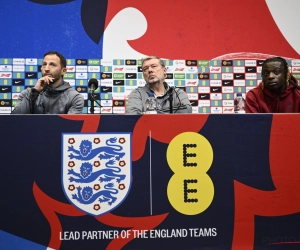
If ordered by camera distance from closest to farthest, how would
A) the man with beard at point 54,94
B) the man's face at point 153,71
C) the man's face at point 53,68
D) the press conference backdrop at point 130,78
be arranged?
1. the man with beard at point 54,94
2. the man's face at point 53,68
3. the man's face at point 153,71
4. the press conference backdrop at point 130,78

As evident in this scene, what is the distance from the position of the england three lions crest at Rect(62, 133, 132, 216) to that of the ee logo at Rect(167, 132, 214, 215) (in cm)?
20

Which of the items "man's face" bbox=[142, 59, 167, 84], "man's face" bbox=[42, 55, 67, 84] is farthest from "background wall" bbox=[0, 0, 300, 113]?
"man's face" bbox=[42, 55, 67, 84]

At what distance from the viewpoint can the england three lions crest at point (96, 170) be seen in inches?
75.2

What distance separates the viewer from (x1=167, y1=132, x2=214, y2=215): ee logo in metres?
1.93

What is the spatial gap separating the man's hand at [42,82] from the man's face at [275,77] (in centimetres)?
140

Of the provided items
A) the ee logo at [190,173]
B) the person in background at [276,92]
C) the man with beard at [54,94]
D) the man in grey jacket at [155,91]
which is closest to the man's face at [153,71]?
the man in grey jacket at [155,91]

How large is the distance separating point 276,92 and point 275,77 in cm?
10

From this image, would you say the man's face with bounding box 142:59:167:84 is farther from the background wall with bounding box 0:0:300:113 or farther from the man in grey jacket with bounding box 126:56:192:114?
the background wall with bounding box 0:0:300:113

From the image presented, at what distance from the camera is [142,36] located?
3967mm

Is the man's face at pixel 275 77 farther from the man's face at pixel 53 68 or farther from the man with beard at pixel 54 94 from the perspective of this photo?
the man's face at pixel 53 68

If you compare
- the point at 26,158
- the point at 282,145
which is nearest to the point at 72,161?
the point at 26,158

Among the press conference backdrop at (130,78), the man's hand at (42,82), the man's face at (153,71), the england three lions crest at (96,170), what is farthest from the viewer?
the press conference backdrop at (130,78)

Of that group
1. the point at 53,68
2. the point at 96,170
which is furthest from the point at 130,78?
the point at 96,170

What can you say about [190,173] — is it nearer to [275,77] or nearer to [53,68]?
[275,77]
